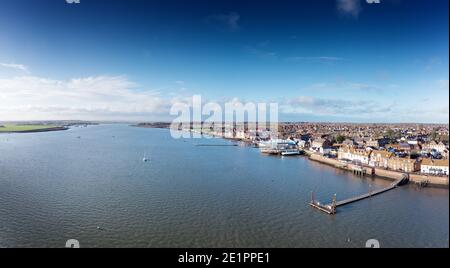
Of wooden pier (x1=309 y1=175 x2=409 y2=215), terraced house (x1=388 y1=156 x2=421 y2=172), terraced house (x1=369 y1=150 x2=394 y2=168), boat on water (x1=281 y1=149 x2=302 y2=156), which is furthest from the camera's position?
boat on water (x1=281 y1=149 x2=302 y2=156)

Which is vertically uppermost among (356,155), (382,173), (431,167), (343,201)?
(431,167)

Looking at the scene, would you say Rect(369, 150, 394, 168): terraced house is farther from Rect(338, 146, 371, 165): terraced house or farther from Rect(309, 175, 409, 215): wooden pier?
Rect(309, 175, 409, 215): wooden pier

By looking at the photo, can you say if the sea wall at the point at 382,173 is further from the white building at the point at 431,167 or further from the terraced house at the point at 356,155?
Result: the terraced house at the point at 356,155

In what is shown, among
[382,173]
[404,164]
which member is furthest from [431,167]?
[382,173]

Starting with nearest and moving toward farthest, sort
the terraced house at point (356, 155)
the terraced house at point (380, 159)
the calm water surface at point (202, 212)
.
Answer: the calm water surface at point (202, 212) → the terraced house at point (380, 159) → the terraced house at point (356, 155)

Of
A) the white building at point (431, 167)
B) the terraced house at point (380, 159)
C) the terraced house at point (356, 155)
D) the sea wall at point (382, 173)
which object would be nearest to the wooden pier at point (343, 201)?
the sea wall at point (382, 173)

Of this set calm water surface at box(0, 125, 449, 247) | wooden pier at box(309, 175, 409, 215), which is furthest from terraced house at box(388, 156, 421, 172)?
calm water surface at box(0, 125, 449, 247)

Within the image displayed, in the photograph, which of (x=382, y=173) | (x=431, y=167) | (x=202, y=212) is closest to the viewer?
(x=202, y=212)

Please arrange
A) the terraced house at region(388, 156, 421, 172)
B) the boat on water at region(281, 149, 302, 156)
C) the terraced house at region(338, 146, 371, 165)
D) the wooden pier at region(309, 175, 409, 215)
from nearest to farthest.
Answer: the wooden pier at region(309, 175, 409, 215), the terraced house at region(388, 156, 421, 172), the terraced house at region(338, 146, 371, 165), the boat on water at region(281, 149, 302, 156)

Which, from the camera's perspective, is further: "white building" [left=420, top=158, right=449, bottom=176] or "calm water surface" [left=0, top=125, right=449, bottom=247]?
"white building" [left=420, top=158, right=449, bottom=176]

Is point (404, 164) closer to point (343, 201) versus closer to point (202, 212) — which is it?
point (343, 201)

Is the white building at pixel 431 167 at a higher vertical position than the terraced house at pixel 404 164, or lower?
higher

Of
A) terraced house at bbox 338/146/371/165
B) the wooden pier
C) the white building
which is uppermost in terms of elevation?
the white building
